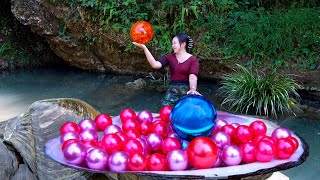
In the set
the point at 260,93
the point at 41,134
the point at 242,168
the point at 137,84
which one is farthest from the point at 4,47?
the point at 242,168

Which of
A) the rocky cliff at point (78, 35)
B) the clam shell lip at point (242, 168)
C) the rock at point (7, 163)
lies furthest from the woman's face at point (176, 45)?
the rocky cliff at point (78, 35)

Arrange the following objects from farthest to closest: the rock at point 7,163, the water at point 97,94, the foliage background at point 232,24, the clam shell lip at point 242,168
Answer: the foliage background at point 232,24 < the water at point 97,94 < the rock at point 7,163 < the clam shell lip at point 242,168

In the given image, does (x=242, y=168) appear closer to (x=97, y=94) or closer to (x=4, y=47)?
(x=97, y=94)

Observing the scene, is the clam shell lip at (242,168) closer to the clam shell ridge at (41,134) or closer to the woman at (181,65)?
the clam shell ridge at (41,134)

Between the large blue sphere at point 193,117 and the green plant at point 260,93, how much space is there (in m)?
4.33

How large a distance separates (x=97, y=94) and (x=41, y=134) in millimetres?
4533

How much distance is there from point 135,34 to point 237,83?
3923 mm

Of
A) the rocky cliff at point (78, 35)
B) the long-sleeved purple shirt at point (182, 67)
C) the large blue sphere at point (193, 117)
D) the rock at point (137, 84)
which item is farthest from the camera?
the rocky cliff at point (78, 35)

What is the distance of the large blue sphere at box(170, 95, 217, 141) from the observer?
223cm

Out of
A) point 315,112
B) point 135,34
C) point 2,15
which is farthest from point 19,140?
point 2,15

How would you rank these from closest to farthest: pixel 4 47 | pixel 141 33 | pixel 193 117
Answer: pixel 193 117
pixel 141 33
pixel 4 47

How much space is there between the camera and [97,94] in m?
7.62

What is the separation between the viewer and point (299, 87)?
7.09 metres

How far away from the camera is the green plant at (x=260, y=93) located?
21.1 ft
